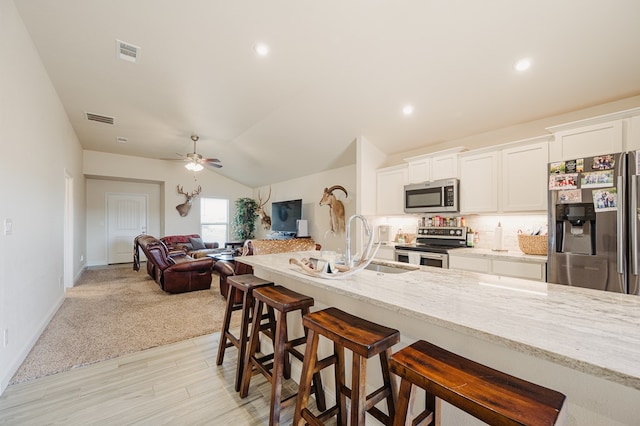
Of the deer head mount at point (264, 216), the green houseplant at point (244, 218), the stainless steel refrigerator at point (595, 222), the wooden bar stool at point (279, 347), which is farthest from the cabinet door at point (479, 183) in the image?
the green houseplant at point (244, 218)

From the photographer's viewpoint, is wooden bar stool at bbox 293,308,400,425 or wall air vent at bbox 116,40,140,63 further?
wall air vent at bbox 116,40,140,63

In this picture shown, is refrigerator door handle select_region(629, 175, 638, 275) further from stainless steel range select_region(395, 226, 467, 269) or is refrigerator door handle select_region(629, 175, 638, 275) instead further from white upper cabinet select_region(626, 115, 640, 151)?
stainless steel range select_region(395, 226, 467, 269)

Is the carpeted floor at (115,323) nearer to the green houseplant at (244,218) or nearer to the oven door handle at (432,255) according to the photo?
the oven door handle at (432,255)

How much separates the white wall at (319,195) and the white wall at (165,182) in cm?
179

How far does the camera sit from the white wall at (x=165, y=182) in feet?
21.7

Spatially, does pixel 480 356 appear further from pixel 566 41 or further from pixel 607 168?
pixel 566 41

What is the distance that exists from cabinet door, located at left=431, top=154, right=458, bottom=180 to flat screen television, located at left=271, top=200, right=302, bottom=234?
3368 mm

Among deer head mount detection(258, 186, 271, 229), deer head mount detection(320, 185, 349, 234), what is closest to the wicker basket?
deer head mount detection(320, 185, 349, 234)

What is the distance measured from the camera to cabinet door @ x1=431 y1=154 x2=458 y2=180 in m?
3.66

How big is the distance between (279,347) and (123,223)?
7.75 m

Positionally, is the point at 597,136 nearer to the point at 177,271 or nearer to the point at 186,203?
the point at 177,271

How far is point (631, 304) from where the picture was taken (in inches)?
44.5

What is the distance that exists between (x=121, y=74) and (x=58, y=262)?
271 cm

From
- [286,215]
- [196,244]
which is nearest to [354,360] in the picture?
[286,215]
